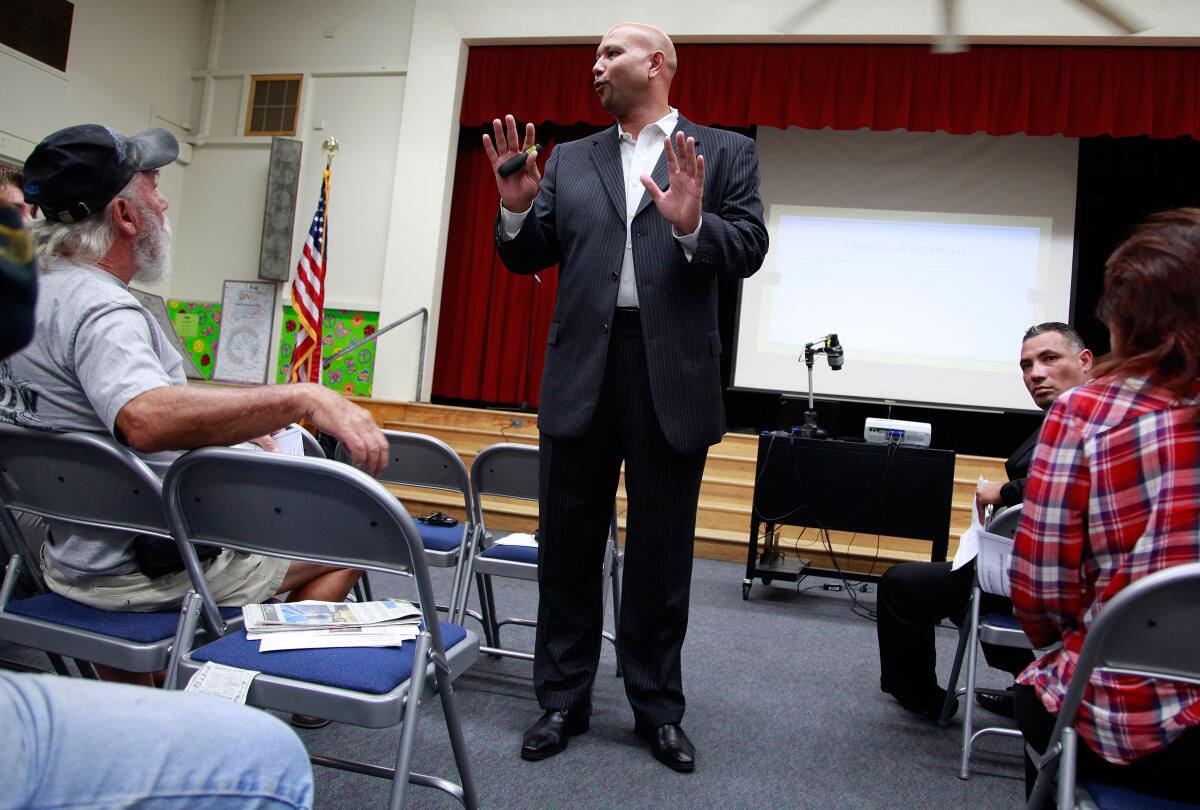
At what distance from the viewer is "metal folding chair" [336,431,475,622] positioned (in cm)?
220

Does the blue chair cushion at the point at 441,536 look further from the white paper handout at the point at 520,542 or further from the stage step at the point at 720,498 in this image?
the stage step at the point at 720,498

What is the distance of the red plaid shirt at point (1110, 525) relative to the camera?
91 cm

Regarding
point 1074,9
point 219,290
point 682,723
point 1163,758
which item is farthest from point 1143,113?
point 219,290

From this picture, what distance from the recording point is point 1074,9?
5.36 m

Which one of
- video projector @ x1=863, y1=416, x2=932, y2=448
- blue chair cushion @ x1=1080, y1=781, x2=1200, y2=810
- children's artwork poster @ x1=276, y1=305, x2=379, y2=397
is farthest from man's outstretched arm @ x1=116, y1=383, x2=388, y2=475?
children's artwork poster @ x1=276, y1=305, x2=379, y2=397

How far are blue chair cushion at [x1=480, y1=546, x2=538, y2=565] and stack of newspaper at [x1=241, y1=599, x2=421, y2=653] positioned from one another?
851 millimetres

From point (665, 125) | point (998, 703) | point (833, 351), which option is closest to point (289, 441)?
point (665, 125)

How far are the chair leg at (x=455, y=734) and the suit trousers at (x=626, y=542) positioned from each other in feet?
1.52

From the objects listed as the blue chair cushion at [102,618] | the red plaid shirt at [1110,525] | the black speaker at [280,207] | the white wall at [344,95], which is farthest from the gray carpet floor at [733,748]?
the black speaker at [280,207]

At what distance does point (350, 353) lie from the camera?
680cm

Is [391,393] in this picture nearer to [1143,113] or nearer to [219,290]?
[219,290]

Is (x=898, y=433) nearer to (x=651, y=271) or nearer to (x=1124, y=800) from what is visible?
(x=651, y=271)

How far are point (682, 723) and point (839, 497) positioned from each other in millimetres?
1975

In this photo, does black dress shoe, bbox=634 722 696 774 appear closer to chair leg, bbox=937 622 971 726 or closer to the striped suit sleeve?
chair leg, bbox=937 622 971 726
